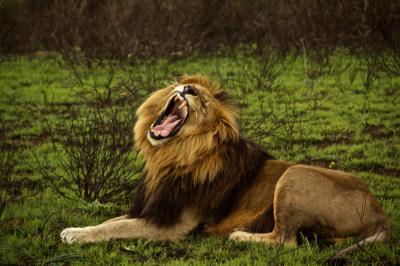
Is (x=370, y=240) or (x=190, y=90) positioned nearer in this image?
(x=370, y=240)

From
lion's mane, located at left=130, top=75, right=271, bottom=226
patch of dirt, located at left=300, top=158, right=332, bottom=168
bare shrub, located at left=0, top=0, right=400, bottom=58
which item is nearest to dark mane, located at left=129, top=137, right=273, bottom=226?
lion's mane, located at left=130, top=75, right=271, bottom=226

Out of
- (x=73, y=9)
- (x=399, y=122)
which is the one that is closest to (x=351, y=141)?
(x=399, y=122)

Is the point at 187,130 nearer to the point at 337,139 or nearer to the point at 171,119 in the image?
the point at 171,119

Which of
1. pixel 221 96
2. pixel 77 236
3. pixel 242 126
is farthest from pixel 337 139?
pixel 77 236

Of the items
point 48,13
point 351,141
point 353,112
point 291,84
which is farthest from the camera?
point 48,13

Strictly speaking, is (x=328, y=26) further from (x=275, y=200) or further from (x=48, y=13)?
(x=275, y=200)

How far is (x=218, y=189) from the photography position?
4.44m

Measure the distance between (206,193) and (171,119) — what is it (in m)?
0.69

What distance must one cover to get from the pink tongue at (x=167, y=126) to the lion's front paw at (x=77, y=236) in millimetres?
951

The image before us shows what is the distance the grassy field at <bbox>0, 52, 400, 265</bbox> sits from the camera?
13.1 ft

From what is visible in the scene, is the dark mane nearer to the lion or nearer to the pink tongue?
the lion

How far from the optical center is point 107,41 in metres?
14.7

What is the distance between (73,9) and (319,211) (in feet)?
42.0

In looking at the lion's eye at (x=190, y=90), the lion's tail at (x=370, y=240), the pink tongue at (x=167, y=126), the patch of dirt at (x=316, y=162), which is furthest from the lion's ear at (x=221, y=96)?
the patch of dirt at (x=316, y=162)
